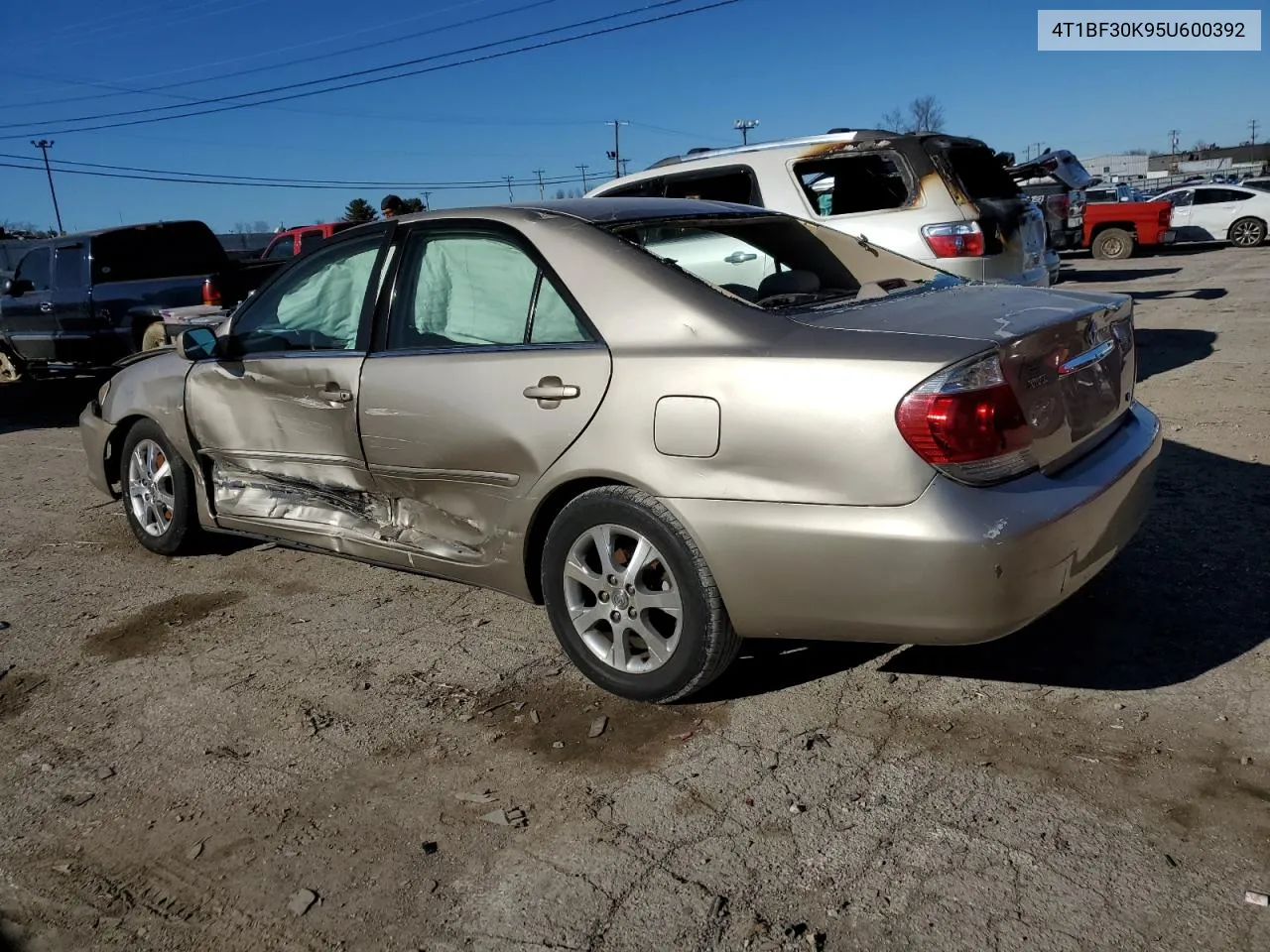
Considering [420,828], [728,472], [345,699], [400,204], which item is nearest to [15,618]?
[345,699]

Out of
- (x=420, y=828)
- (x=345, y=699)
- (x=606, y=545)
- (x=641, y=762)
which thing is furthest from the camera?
(x=345, y=699)

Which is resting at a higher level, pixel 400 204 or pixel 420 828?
pixel 400 204

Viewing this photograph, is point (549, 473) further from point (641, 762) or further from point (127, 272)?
point (127, 272)

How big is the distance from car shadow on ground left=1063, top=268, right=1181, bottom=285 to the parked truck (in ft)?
45.2

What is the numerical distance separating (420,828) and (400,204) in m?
8.87

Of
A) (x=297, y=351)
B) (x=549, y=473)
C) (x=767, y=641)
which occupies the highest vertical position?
(x=297, y=351)

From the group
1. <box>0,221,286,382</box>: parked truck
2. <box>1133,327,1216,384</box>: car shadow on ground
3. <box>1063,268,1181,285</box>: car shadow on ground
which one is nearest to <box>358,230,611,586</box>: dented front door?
<box>1133,327,1216,384</box>: car shadow on ground

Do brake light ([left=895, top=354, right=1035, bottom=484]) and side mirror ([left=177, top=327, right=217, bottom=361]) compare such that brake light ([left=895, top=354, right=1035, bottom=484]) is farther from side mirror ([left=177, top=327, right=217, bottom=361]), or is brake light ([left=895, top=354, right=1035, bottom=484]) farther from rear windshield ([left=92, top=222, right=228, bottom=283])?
rear windshield ([left=92, top=222, right=228, bottom=283])

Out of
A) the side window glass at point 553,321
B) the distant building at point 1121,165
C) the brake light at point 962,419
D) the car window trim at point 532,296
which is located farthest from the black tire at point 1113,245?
the distant building at point 1121,165

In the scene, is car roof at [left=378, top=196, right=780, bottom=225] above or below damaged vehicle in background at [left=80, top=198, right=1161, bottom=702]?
above

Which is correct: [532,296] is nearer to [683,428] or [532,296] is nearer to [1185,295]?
[683,428]

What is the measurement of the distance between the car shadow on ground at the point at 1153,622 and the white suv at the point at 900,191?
3.16 meters

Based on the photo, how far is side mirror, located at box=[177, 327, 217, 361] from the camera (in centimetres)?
461

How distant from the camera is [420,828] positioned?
108 inches
